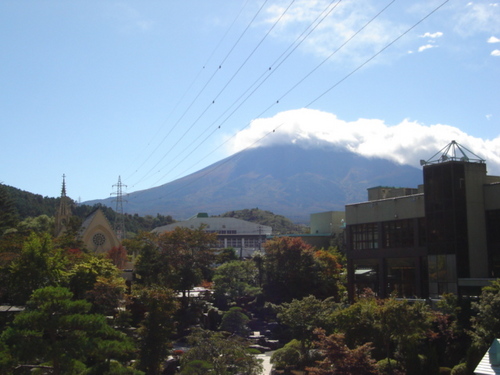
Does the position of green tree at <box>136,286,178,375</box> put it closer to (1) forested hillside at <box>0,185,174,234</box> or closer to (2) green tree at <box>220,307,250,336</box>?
(2) green tree at <box>220,307,250,336</box>

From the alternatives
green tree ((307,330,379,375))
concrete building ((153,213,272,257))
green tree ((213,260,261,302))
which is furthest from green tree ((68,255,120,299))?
concrete building ((153,213,272,257))

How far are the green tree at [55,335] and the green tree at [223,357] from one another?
3636 mm

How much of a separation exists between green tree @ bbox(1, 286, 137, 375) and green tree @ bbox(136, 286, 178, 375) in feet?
15.1

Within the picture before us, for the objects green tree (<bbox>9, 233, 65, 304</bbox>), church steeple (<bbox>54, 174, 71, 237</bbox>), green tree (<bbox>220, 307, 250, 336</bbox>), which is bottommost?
green tree (<bbox>220, 307, 250, 336</bbox>)

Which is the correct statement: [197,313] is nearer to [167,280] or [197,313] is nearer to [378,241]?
[167,280]

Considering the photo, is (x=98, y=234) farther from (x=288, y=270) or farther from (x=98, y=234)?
(x=288, y=270)

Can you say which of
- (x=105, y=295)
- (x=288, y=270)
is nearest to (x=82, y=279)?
(x=105, y=295)

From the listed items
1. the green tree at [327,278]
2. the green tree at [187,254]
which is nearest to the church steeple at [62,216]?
the green tree at [187,254]

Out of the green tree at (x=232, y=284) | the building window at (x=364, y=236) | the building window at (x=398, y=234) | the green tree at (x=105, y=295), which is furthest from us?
the green tree at (x=232, y=284)

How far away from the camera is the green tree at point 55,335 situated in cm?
1648

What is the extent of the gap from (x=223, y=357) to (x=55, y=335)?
645cm

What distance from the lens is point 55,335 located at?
1778cm

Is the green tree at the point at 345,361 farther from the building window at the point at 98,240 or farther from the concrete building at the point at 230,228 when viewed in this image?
the concrete building at the point at 230,228

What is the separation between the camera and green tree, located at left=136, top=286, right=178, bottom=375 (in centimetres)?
2292
